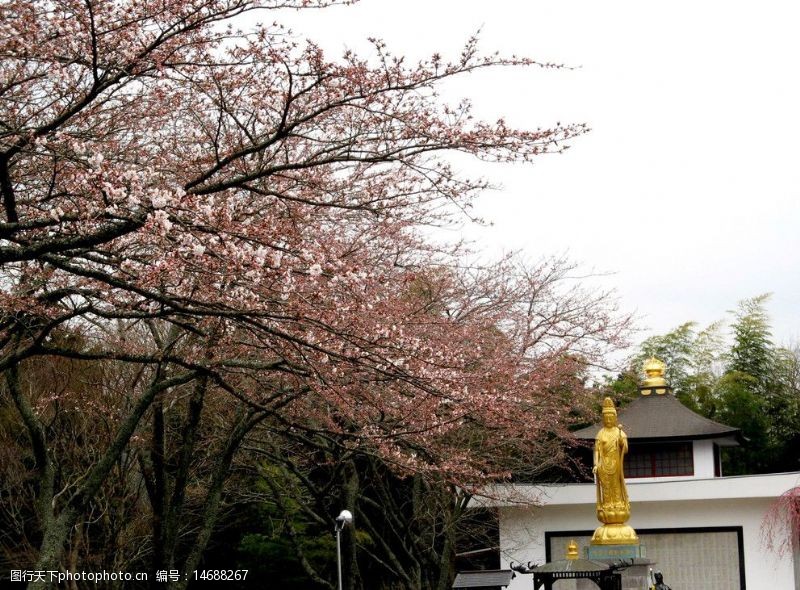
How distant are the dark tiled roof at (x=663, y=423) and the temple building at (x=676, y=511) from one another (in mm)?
22

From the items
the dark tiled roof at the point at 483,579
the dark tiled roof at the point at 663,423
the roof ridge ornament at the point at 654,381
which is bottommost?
the dark tiled roof at the point at 483,579

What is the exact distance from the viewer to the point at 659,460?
22984mm

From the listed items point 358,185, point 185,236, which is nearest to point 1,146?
point 185,236

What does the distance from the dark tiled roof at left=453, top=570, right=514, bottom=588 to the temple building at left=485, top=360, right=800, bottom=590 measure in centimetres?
557

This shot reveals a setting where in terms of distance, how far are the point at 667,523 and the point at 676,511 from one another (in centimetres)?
32

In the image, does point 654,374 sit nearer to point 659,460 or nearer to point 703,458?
point 659,460

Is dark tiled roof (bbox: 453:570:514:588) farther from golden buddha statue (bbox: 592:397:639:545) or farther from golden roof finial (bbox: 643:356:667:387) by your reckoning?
golden roof finial (bbox: 643:356:667:387)

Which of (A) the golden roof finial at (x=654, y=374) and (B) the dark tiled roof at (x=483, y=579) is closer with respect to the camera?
(B) the dark tiled roof at (x=483, y=579)

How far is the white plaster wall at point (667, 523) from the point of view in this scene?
813 inches

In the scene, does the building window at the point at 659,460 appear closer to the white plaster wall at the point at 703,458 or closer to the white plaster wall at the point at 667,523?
the white plaster wall at the point at 703,458

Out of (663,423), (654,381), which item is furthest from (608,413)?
(654,381)

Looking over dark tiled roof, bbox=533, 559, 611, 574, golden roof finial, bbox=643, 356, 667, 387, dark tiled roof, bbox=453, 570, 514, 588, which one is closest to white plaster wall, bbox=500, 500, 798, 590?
golden roof finial, bbox=643, 356, 667, 387

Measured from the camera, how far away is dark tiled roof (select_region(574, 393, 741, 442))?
73.3 feet

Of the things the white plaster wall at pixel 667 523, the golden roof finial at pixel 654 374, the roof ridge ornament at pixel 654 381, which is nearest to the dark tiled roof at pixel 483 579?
the white plaster wall at pixel 667 523
